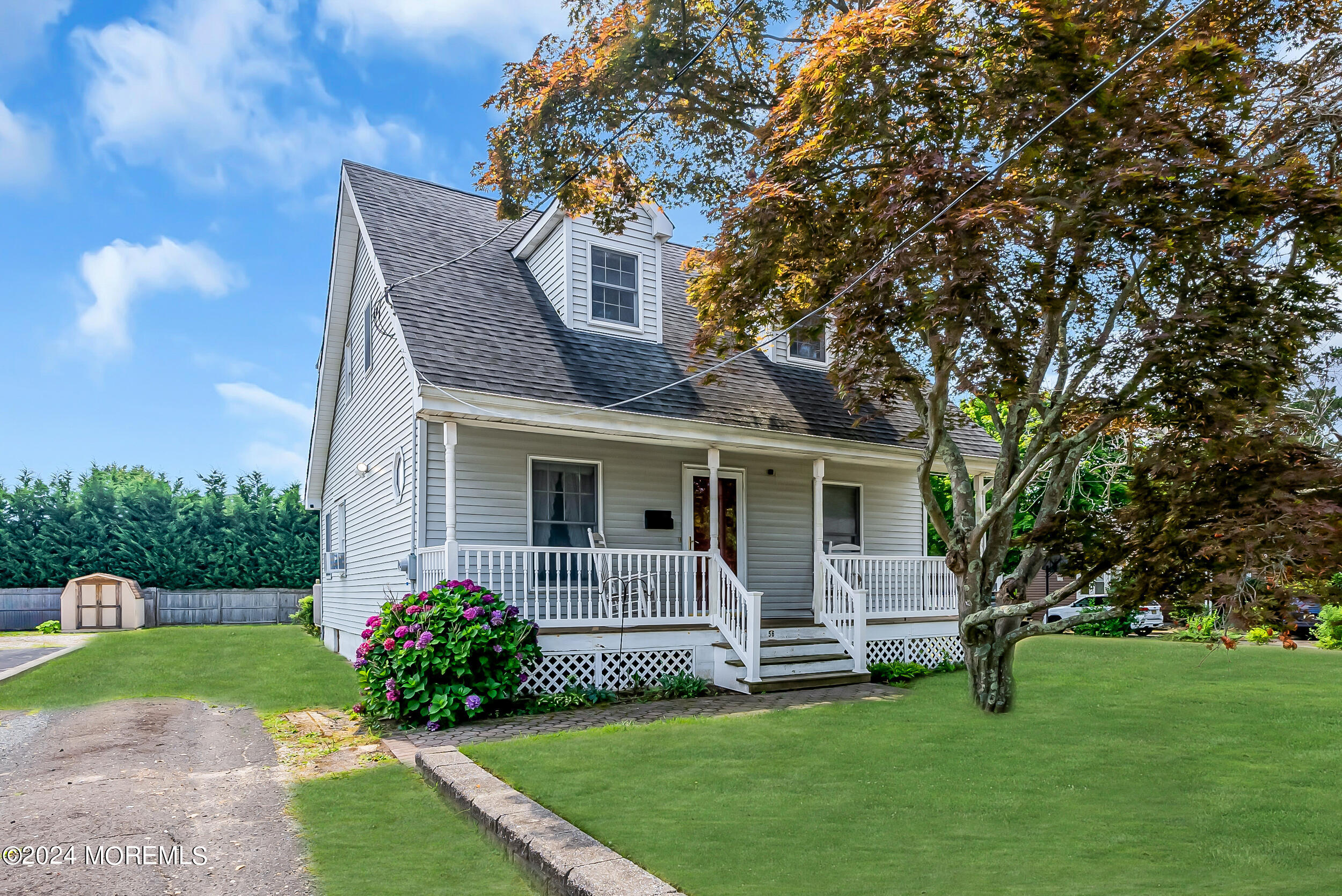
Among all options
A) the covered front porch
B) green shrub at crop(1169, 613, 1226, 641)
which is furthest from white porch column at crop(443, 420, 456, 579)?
green shrub at crop(1169, 613, 1226, 641)

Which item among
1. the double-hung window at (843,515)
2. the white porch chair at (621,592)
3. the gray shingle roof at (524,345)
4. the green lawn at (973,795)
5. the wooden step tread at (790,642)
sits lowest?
the wooden step tread at (790,642)

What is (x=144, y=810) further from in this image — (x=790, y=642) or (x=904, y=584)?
(x=904, y=584)

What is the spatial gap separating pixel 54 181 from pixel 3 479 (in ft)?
41.7

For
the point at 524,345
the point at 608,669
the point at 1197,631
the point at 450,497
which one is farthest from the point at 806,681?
the point at 1197,631

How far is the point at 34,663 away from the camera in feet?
47.0

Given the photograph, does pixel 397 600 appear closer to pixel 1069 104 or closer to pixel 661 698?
pixel 661 698

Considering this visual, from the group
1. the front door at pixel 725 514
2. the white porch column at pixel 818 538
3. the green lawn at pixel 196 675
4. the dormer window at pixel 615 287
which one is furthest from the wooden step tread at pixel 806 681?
the dormer window at pixel 615 287

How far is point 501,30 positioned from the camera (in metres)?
11.4

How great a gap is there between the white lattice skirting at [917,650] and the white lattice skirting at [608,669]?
305cm

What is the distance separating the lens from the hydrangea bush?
28.4 ft

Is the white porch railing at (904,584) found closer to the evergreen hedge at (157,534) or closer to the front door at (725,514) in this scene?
the front door at (725,514)

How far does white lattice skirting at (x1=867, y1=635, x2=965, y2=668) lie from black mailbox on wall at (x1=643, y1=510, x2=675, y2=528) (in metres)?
3.33

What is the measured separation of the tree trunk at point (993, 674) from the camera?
8.19 m

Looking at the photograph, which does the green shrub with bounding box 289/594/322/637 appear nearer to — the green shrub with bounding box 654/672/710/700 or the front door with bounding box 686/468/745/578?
the front door with bounding box 686/468/745/578
